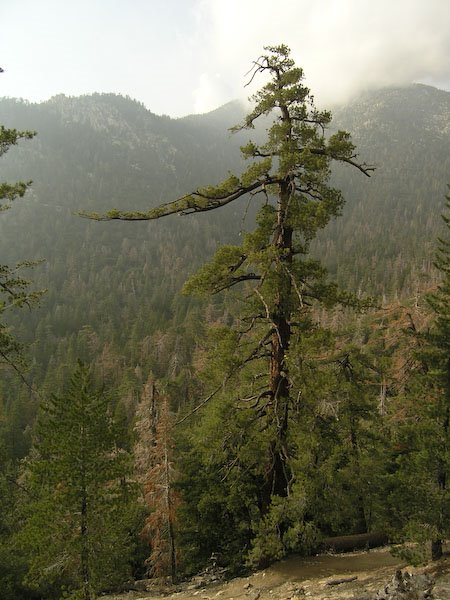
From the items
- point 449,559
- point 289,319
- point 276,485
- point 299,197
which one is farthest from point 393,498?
point 299,197

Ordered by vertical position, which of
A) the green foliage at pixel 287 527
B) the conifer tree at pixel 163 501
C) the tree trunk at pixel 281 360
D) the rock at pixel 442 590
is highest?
the tree trunk at pixel 281 360

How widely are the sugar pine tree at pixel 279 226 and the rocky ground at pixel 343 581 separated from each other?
178 cm

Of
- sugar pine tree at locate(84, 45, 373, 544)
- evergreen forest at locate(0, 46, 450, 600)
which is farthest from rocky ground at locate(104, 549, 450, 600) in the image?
sugar pine tree at locate(84, 45, 373, 544)

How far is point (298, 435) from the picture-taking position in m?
10.2

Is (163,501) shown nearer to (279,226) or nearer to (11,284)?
(11,284)

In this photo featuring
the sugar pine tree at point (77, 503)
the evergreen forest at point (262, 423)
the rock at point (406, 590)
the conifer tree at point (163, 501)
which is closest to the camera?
the rock at point (406, 590)

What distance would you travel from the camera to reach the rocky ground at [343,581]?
322 inches

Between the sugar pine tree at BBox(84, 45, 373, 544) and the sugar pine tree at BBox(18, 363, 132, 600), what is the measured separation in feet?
21.3

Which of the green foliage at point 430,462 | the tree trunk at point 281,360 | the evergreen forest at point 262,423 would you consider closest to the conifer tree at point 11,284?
the evergreen forest at point 262,423

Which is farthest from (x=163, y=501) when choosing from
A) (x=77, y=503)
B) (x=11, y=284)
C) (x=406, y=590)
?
(x=406, y=590)

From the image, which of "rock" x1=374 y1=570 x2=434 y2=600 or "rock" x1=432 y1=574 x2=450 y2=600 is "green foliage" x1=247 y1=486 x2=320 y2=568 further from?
"rock" x1=432 y1=574 x2=450 y2=600

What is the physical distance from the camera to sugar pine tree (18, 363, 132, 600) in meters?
14.3

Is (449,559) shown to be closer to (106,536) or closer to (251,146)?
(106,536)

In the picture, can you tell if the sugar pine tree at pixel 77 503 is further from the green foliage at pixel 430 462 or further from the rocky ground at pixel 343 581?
the green foliage at pixel 430 462
